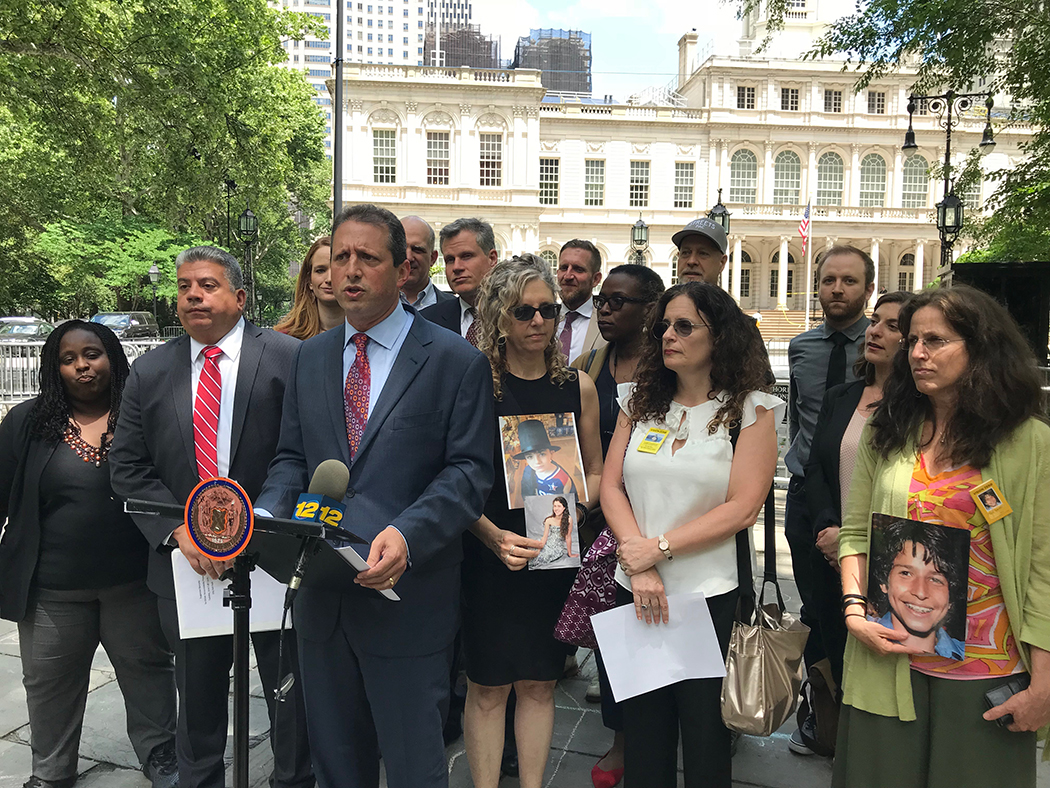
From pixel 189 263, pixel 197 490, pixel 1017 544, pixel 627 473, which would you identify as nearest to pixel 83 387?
pixel 189 263

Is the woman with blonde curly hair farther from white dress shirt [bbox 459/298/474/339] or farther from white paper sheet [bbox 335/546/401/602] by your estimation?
white paper sheet [bbox 335/546/401/602]

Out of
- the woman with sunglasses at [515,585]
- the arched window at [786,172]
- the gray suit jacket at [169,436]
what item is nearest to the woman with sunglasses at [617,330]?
the woman with sunglasses at [515,585]

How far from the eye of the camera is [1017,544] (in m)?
2.26

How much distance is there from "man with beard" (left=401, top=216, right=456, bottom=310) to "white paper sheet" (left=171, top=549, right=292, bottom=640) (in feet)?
7.89

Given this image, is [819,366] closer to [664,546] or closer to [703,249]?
[703,249]

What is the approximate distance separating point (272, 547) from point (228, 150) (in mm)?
14510

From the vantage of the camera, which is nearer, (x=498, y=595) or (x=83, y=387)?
(x=498, y=595)

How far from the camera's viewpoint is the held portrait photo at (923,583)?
229 centimetres

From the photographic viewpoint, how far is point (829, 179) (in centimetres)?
5194

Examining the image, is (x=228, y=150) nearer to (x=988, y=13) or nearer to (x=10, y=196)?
(x=988, y=13)

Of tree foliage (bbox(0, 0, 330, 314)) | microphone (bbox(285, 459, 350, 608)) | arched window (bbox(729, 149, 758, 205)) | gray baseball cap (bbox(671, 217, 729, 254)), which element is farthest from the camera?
arched window (bbox(729, 149, 758, 205))

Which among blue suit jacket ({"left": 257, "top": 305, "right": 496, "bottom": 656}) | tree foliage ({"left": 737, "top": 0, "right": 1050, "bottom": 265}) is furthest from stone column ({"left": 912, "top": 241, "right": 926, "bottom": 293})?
blue suit jacket ({"left": 257, "top": 305, "right": 496, "bottom": 656})

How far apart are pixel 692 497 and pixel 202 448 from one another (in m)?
2.00

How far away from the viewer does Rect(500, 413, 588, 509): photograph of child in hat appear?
302cm
